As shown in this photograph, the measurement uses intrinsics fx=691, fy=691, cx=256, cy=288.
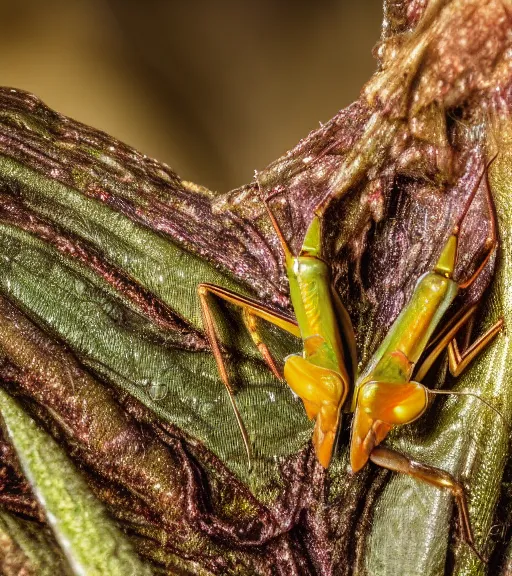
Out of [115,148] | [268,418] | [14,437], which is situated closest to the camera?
[14,437]

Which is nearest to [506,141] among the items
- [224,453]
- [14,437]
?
[224,453]

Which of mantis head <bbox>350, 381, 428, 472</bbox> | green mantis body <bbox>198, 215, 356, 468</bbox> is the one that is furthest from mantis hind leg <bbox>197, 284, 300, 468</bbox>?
mantis head <bbox>350, 381, 428, 472</bbox>

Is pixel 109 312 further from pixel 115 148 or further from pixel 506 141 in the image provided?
pixel 506 141

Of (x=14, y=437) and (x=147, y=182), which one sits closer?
(x=14, y=437)

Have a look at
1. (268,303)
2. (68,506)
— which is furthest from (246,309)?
(68,506)

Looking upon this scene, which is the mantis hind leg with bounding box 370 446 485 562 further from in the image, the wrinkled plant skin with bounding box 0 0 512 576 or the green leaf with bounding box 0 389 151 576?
the green leaf with bounding box 0 389 151 576

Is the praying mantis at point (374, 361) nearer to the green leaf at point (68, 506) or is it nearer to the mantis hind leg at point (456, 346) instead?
the mantis hind leg at point (456, 346)
